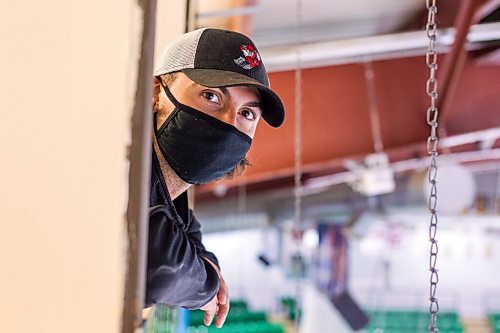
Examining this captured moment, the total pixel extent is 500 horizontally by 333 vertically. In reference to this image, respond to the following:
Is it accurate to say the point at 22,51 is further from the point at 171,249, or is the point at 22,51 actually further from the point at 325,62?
the point at 325,62

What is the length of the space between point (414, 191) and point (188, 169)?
6.80 m

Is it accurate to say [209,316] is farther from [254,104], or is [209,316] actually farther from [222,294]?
[254,104]

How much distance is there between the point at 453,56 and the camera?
3695mm

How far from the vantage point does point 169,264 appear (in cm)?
77

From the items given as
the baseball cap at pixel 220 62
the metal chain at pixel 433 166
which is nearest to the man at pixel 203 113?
A: the baseball cap at pixel 220 62

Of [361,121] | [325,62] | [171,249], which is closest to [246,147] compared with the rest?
[171,249]

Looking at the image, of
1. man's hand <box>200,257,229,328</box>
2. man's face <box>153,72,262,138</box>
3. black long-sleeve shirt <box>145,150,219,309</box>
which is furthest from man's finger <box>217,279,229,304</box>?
man's face <box>153,72,262,138</box>

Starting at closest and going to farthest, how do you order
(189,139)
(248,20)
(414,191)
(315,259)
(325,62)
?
(189,139) → (248,20) → (325,62) → (414,191) → (315,259)

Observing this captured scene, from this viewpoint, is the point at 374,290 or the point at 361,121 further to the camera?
the point at 374,290

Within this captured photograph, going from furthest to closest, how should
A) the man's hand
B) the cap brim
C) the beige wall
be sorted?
the man's hand, the cap brim, the beige wall

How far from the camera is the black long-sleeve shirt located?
2.49ft

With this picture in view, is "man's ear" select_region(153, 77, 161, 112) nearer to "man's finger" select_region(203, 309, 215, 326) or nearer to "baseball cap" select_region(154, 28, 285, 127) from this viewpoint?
"baseball cap" select_region(154, 28, 285, 127)

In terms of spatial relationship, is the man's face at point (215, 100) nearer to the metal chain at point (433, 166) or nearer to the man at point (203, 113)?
the man at point (203, 113)

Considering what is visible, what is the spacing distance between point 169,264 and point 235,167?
1.06 ft
